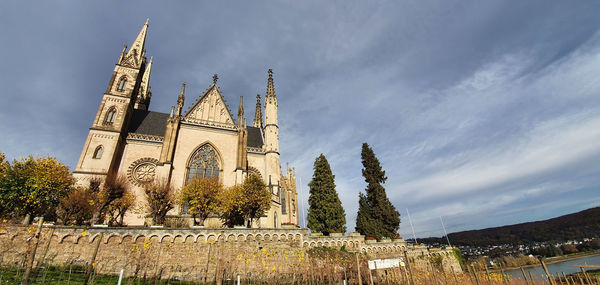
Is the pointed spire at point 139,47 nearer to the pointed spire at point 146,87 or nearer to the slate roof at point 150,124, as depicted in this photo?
the slate roof at point 150,124

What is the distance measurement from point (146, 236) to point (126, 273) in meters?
2.09

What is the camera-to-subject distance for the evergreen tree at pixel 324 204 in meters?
25.8

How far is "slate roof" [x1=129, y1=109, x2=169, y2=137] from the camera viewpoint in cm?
2802

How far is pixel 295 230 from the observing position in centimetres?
1805

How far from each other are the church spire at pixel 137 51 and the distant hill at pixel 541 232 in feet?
315

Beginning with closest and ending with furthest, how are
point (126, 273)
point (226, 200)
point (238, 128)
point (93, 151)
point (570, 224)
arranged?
Answer: point (126, 273) → point (226, 200) → point (93, 151) → point (238, 128) → point (570, 224)

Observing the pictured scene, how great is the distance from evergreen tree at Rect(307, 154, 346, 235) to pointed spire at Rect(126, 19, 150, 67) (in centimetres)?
2672

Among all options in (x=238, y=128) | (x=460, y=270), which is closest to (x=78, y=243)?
(x=238, y=128)

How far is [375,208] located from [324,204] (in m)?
5.69

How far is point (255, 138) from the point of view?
35.5m

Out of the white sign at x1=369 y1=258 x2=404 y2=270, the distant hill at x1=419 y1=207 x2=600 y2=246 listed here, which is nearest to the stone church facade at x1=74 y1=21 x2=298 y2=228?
the white sign at x1=369 y1=258 x2=404 y2=270

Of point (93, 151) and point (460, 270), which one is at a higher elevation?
point (93, 151)

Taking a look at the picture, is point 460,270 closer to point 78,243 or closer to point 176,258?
point 176,258

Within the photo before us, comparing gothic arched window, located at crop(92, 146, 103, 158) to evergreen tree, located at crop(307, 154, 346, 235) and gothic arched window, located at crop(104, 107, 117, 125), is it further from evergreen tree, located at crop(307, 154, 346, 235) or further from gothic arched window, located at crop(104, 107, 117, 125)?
evergreen tree, located at crop(307, 154, 346, 235)
